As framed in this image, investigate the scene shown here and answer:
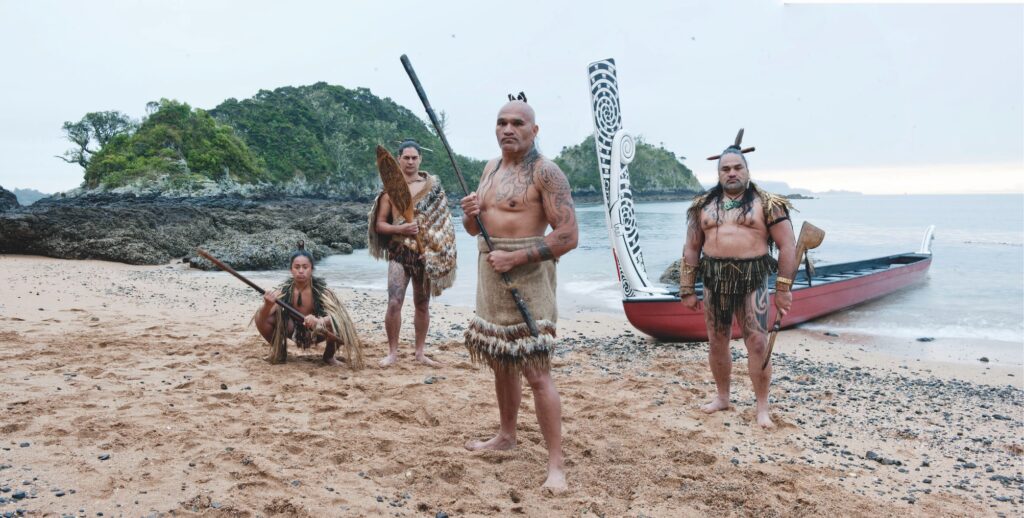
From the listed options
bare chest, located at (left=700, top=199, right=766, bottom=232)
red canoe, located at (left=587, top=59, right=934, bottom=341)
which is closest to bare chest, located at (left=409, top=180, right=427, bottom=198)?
red canoe, located at (left=587, top=59, right=934, bottom=341)

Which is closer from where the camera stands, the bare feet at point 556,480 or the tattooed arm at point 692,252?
the bare feet at point 556,480

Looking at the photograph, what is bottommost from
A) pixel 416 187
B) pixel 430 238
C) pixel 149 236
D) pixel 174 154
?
pixel 149 236

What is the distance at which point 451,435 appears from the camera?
3.69m

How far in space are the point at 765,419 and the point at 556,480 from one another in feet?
5.72

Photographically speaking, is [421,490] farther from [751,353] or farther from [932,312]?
[932,312]

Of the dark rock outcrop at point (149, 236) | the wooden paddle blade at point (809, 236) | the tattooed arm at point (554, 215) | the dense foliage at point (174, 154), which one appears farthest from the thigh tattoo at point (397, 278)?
the dense foliage at point (174, 154)

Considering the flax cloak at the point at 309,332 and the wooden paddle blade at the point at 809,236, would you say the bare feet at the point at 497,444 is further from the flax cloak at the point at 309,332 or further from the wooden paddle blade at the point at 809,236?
the wooden paddle blade at the point at 809,236

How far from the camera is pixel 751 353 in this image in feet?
13.6

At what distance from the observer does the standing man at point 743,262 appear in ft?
13.2

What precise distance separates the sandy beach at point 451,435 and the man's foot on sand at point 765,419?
65 millimetres

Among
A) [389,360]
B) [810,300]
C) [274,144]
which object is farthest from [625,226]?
[274,144]

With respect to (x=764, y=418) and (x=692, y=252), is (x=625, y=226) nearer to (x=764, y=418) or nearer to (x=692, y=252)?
(x=692, y=252)

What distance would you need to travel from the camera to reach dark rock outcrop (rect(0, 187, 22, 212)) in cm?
1909

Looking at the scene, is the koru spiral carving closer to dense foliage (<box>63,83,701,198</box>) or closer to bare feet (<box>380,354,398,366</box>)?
bare feet (<box>380,354,398,366</box>)
